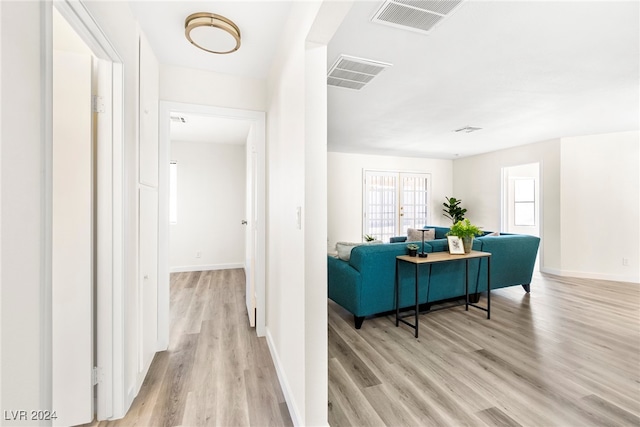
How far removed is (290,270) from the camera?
170 cm

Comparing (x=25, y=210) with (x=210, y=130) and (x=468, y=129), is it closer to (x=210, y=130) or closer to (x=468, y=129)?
(x=210, y=130)

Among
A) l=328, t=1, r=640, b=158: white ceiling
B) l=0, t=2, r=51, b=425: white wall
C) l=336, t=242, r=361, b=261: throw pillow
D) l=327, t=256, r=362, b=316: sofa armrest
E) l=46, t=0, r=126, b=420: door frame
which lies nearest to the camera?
l=0, t=2, r=51, b=425: white wall

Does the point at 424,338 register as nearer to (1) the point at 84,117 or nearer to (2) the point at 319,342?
(2) the point at 319,342

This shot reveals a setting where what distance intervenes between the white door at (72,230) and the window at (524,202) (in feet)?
25.2

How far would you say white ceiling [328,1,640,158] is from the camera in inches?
72.3

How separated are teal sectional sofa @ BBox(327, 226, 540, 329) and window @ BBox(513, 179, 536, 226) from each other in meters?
3.12

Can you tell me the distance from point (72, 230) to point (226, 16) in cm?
155

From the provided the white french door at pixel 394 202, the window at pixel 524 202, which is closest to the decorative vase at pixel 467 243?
the white french door at pixel 394 202

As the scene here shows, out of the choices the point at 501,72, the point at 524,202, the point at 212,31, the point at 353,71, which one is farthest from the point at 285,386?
the point at 524,202

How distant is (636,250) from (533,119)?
2867mm

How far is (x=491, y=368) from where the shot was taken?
2090mm

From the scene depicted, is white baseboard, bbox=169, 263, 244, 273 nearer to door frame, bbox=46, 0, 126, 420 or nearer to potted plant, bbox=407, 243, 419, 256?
potted plant, bbox=407, 243, 419, 256

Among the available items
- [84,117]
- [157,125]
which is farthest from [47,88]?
[157,125]

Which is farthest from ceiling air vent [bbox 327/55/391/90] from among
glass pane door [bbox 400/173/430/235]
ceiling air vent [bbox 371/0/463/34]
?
glass pane door [bbox 400/173/430/235]
